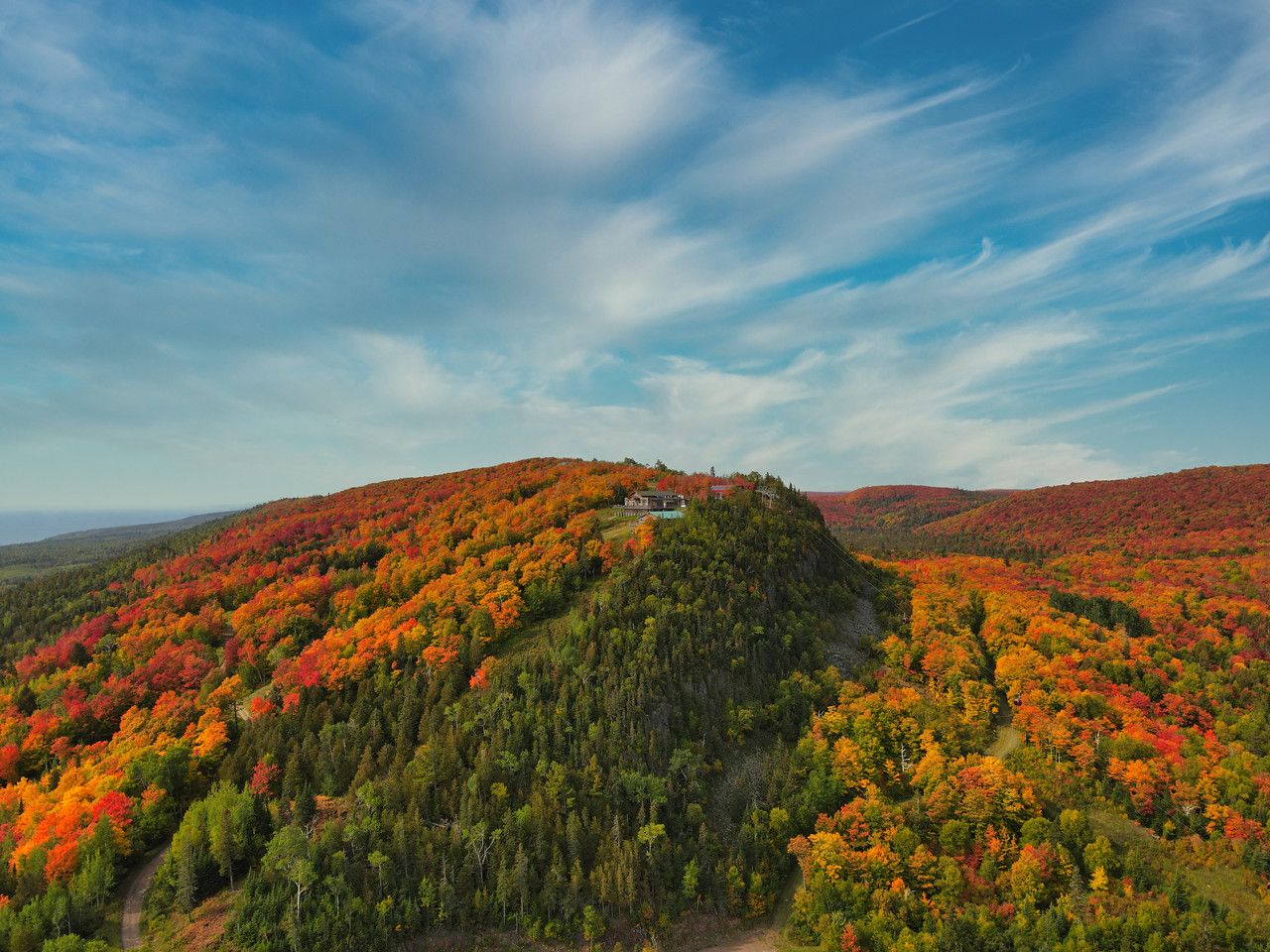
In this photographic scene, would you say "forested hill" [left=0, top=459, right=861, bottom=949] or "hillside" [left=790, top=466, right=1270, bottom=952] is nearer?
"hillside" [left=790, top=466, right=1270, bottom=952]

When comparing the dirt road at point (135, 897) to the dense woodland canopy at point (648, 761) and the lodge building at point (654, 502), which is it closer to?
the dense woodland canopy at point (648, 761)

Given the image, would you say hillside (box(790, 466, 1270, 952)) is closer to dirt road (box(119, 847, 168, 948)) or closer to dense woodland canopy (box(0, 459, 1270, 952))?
dense woodland canopy (box(0, 459, 1270, 952))

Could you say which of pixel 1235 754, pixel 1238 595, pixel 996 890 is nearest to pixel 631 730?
pixel 996 890

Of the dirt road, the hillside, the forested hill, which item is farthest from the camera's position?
the forested hill

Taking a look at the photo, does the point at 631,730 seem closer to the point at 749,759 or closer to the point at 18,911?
the point at 749,759

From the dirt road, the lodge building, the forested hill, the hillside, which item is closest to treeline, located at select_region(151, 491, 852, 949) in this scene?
the forested hill

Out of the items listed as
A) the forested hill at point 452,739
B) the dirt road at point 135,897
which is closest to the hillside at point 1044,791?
the forested hill at point 452,739

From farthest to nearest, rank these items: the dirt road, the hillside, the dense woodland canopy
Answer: the dirt road → the dense woodland canopy → the hillside
